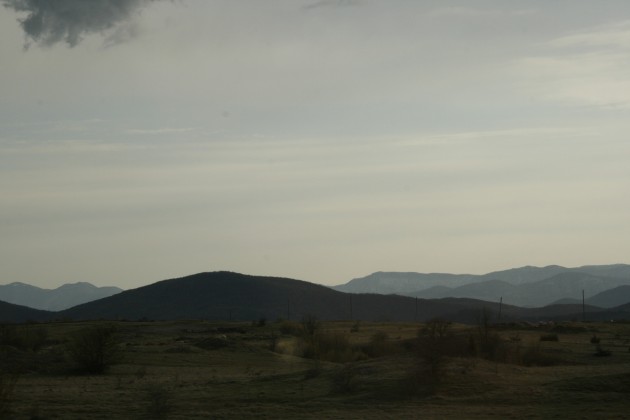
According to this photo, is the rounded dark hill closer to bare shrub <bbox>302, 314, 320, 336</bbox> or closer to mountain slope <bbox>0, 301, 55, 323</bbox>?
mountain slope <bbox>0, 301, 55, 323</bbox>

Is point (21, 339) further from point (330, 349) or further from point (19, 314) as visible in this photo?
point (19, 314)

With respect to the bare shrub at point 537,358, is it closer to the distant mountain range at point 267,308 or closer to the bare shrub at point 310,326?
the bare shrub at point 310,326

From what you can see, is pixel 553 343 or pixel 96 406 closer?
pixel 96 406

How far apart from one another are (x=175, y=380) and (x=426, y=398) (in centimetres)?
1416

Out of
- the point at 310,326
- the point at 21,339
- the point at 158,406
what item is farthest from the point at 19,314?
the point at 158,406

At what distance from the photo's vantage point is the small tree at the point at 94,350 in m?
47.5

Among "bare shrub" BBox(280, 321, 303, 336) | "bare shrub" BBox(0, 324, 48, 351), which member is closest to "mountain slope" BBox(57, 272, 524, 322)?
"bare shrub" BBox(280, 321, 303, 336)

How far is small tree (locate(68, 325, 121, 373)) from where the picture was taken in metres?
47.5

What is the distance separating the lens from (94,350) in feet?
157

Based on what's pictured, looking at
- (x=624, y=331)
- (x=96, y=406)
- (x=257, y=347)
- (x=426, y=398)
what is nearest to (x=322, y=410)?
(x=426, y=398)

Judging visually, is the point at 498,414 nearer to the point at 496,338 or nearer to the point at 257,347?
the point at 496,338

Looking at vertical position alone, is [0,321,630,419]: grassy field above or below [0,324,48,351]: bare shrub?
below

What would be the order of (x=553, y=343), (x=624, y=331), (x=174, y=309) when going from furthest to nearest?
(x=174, y=309) → (x=624, y=331) → (x=553, y=343)

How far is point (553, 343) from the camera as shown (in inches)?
2395
